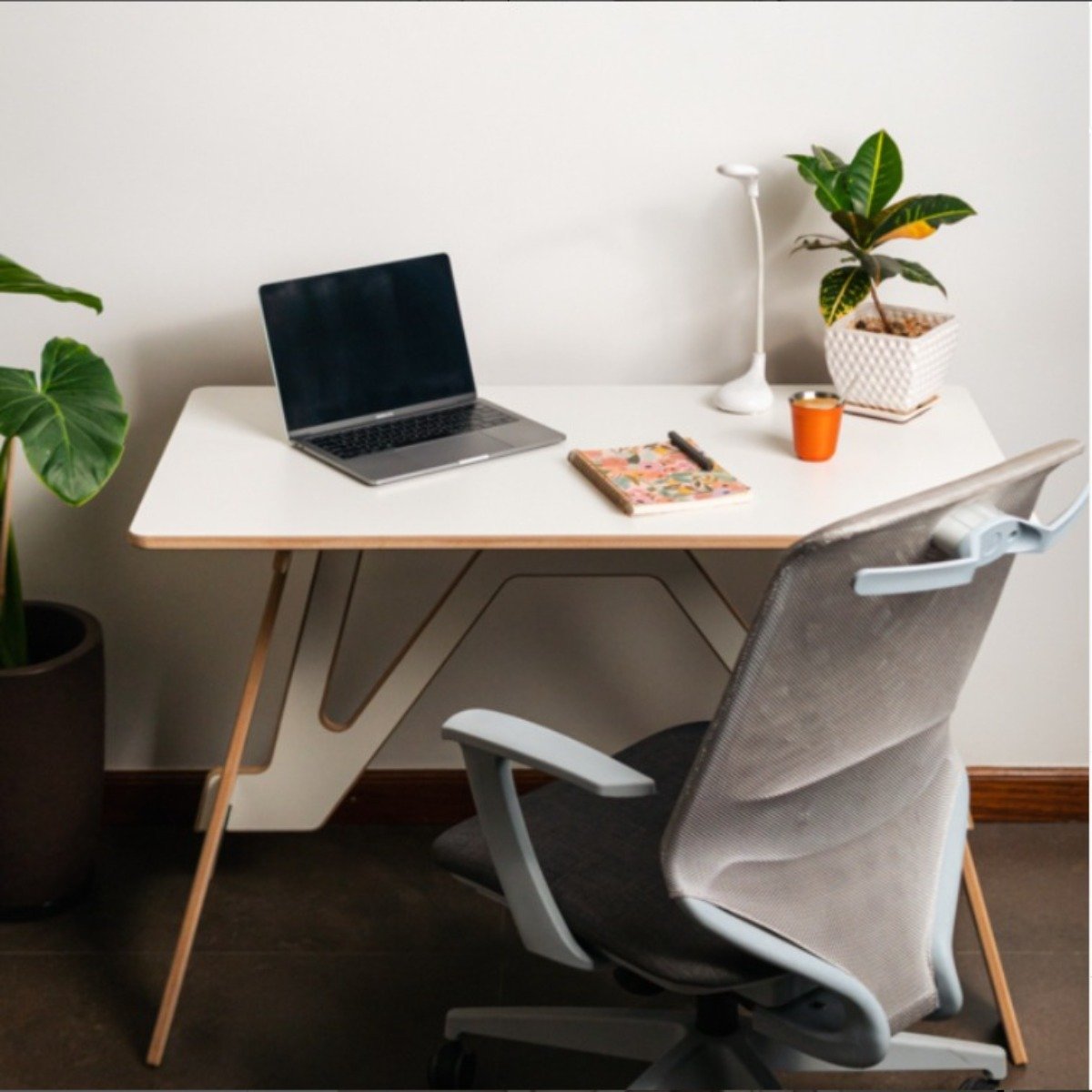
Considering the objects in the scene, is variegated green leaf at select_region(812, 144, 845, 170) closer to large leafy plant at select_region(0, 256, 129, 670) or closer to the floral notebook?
the floral notebook

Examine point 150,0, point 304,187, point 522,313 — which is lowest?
point 522,313

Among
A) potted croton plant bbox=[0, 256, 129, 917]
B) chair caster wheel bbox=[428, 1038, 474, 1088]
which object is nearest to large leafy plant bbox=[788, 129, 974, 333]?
potted croton plant bbox=[0, 256, 129, 917]

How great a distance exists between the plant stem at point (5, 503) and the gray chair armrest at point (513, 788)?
883 mm

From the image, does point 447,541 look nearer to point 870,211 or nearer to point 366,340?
point 366,340

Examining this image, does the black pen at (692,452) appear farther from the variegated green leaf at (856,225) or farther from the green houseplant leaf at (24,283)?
the green houseplant leaf at (24,283)

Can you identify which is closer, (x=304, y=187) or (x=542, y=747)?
(x=542, y=747)

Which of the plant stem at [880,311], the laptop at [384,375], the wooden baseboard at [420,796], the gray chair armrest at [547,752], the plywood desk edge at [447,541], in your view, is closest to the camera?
the gray chair armrest at [547,752]

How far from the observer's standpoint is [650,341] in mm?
2453

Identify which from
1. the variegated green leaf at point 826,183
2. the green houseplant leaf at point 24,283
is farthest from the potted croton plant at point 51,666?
the variegated green leaf at point 826,183

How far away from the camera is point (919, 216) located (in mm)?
2203

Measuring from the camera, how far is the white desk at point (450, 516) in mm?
1917

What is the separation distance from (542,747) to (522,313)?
40.0 inches

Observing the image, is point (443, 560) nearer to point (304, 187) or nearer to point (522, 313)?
point (522, 313)

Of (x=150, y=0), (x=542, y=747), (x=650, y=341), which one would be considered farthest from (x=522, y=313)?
(x=542, y=747)
